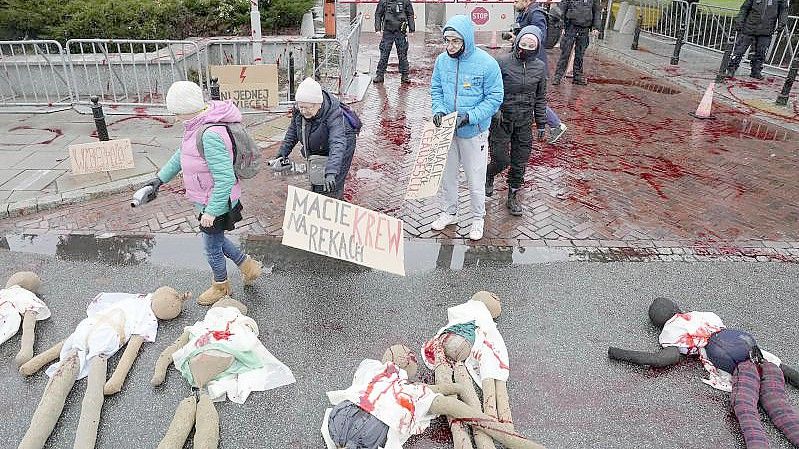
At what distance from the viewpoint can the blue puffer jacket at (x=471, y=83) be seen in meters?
4.97

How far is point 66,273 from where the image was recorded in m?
4.98

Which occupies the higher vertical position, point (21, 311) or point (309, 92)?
point (309, 92)

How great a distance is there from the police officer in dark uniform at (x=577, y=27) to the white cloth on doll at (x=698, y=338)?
8.29 m

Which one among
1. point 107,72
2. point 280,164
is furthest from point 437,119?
point 107,72

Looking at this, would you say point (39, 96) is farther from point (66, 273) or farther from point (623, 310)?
point (623, 310)

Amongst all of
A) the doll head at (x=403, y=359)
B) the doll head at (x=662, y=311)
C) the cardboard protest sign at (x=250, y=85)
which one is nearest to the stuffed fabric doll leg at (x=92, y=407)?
the doll head at (x=403, y=359)

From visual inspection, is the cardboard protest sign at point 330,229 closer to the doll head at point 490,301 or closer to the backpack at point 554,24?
the doll head at point 490,301

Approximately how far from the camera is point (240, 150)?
4105 millimetres

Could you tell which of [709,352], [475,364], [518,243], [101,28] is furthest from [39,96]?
[709,352]

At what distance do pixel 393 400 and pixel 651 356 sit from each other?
1.91m

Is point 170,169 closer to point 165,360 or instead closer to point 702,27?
point 165,360

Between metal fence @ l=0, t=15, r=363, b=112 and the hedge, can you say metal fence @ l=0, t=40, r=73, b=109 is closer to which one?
metal fence @ l=0, t=15, r=363, b=112

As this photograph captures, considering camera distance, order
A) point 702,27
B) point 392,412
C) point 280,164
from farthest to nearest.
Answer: point 702,27, point 280,164, point 392,412

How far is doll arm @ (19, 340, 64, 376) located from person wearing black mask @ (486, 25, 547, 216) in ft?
13.8
